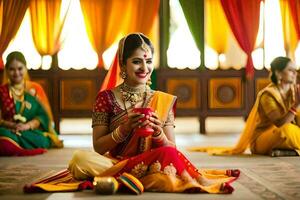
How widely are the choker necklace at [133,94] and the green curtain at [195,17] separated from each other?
504 centimetres

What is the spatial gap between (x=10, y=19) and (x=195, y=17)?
2.78m

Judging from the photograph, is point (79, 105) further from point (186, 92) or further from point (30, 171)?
point (30, 171)

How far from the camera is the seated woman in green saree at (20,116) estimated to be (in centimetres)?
556

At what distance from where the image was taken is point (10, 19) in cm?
806

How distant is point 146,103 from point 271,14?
238 inches

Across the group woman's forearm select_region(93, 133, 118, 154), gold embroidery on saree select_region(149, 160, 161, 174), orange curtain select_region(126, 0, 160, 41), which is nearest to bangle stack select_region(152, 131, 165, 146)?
gold embroidery on saree select_region(149, 160, 161, 174)

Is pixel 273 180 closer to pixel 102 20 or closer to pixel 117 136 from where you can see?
pixel 117 136

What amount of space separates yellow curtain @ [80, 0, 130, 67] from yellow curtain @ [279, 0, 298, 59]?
246 cm

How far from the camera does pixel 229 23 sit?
8.20m

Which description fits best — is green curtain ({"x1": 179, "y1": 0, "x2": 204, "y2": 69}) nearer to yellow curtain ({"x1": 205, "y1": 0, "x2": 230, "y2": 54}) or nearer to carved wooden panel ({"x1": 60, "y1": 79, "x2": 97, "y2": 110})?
yellow curtain ({"x1": 205, "y1": 0, "x2": 230, "y2": 54})

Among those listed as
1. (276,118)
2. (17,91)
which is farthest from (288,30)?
(17,91)

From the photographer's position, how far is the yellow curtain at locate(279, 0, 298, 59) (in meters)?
8.39

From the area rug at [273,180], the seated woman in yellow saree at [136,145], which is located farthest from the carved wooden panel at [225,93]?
the seated woman in yellow saree at [136,145]

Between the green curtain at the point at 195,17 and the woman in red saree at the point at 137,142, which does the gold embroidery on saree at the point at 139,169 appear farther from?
the green curtain at the point at 195,17
